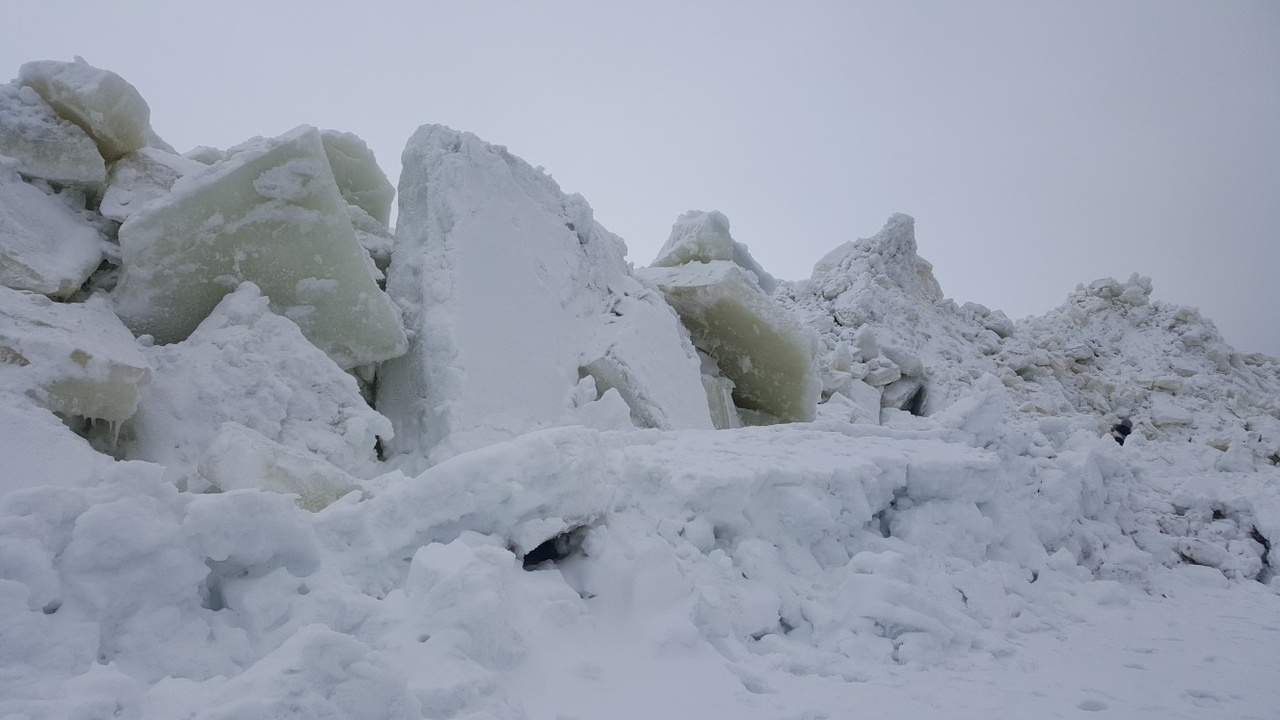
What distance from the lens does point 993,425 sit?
4480 millimetres

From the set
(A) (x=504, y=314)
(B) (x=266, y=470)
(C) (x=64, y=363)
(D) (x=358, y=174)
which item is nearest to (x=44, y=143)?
(C) (x=64, y=363)

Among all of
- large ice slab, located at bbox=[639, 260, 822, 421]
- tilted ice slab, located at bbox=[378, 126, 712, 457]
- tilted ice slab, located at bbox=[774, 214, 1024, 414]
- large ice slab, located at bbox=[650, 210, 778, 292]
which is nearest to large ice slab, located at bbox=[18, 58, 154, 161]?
tilted ice slab, located at bbox=[378, 126, 712, 457]

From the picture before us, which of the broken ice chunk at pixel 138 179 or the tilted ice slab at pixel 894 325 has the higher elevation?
the tilted ice slab at pixel 894 325

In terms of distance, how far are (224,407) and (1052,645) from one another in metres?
3.49

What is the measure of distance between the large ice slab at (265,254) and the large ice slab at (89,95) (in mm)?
517

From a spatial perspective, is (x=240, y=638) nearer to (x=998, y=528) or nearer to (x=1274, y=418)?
(x=998, y=528)

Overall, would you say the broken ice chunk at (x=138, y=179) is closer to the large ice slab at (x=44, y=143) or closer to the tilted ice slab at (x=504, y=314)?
the large ice slab at (x=44, y=143)

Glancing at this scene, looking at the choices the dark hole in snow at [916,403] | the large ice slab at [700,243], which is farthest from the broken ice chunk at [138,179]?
the dark hole in snow at [916,403]

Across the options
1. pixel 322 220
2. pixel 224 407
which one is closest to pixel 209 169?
pixel 322 220

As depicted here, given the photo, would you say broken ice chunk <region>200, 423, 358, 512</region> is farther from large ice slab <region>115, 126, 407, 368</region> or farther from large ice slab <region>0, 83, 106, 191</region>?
large ice slab <region>0, 83, 106, 191</region>

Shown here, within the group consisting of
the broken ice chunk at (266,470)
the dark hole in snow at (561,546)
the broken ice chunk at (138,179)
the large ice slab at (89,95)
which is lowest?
the broken ice chunk at (266,470)

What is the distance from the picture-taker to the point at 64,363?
101 inches

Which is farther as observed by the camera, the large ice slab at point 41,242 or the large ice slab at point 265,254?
the large ice slab at point 265,254

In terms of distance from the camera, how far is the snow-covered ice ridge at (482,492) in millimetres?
1677
